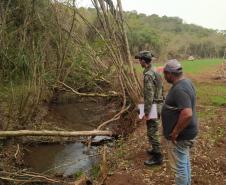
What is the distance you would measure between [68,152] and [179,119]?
6.36 metres

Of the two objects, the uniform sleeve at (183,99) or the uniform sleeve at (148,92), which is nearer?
the uniform sleeve at (183,99)

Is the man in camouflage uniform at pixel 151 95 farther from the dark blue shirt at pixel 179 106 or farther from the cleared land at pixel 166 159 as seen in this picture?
the dark blue shirt at pixel 179 106

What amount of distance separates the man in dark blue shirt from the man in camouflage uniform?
157cm

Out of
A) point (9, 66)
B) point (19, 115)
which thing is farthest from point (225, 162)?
point (9, 66)

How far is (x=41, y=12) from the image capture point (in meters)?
16.8

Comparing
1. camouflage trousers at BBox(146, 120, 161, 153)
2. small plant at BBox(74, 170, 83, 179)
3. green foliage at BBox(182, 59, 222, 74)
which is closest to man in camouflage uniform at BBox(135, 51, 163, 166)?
camouflage trousers at BBox(146, 120, 161, 153)

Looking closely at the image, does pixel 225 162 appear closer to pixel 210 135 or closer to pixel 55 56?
pixel 210 135

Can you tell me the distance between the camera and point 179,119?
17.8 feet

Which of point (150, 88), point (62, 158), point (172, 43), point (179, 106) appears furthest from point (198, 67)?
point (172, 43)

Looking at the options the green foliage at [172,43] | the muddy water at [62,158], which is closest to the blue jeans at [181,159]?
the muddy water at [62,158]

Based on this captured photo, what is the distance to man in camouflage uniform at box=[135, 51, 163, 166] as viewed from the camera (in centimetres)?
730

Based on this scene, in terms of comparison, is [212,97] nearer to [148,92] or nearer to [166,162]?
[166,162]

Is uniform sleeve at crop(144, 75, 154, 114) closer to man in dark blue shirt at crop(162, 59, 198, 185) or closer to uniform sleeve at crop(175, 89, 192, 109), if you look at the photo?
man in dark blue shirt at crop(162, 59, 198, 185)

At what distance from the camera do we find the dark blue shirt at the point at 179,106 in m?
5.40
